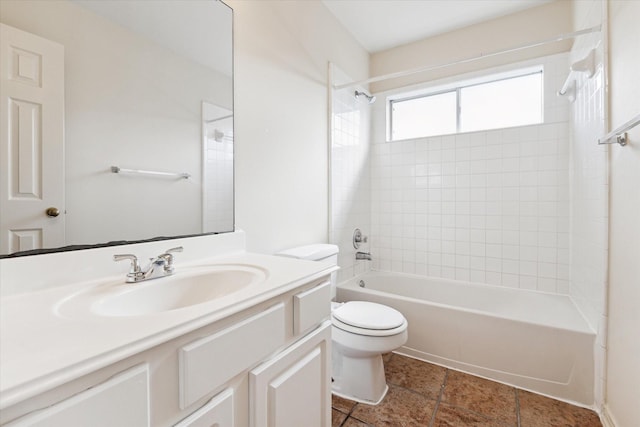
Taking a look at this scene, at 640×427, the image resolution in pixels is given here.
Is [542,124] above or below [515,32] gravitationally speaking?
below

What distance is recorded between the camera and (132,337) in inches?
21.0

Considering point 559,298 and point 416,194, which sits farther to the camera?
point 416,194

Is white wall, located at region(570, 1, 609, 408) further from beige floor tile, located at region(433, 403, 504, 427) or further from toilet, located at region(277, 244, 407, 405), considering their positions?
toilet, located at region(277, 244, 407, 405)

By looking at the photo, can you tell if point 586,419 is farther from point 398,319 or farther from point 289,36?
point 289,36

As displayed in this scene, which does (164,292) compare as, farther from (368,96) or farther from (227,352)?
(368,96)

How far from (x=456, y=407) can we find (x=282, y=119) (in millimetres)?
1904

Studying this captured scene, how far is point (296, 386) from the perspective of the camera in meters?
0.94

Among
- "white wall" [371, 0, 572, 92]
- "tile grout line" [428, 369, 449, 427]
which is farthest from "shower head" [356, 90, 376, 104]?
"tile grout line" [428, 369, 449, 427]

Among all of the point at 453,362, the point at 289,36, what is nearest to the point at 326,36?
the point at 289,36

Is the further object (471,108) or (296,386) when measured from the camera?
(471,108)

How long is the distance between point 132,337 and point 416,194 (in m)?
2.61

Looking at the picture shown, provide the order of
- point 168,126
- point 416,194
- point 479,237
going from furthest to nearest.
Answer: point 416,194, point 479,237, point 168,126

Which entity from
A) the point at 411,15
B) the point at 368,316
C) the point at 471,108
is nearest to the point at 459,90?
the point at 471,108

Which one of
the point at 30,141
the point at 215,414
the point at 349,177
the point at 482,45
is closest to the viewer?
the point at 215,414
